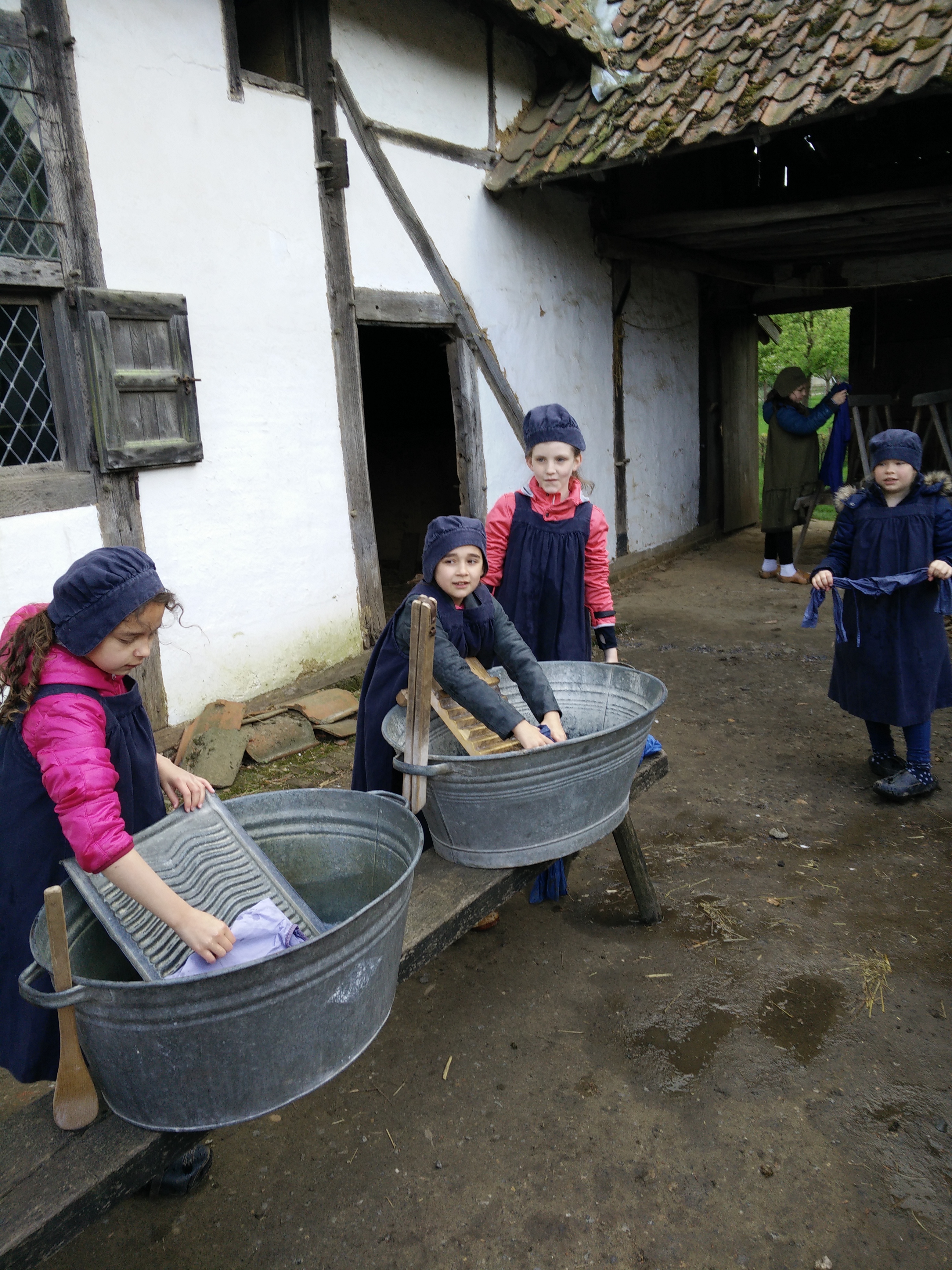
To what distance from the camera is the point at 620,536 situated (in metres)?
9.04

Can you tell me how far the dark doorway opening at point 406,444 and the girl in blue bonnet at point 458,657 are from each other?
6.62 metres

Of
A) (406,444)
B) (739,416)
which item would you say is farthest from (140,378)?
(739,416)

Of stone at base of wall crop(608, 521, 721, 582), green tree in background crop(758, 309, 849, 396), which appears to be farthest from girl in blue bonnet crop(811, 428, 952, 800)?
green tree in background crop(758, 309, 849, 396)

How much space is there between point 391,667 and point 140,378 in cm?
258

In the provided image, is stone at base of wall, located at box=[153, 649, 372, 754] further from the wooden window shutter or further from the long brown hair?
the long brown hair

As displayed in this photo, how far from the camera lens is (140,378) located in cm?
447

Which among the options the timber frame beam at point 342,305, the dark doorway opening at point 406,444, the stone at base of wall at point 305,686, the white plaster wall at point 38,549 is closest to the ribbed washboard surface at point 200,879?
the stone at base of wall at point 305,686

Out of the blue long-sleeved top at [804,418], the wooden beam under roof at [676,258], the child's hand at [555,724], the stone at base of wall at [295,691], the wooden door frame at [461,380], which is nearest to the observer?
the child's hand at [555,724]

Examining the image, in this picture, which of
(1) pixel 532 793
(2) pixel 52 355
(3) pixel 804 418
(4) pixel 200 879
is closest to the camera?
(4) pixel 200 879

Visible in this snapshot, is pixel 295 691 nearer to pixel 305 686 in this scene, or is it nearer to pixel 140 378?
pixel 305 686

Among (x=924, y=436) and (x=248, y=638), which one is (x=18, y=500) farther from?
(x=924, y=436)

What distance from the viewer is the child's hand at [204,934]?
5.25 ft

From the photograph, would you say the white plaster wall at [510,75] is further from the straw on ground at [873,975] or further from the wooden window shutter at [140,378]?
the straw on ground at [873,975]

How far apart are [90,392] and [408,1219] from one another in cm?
373
